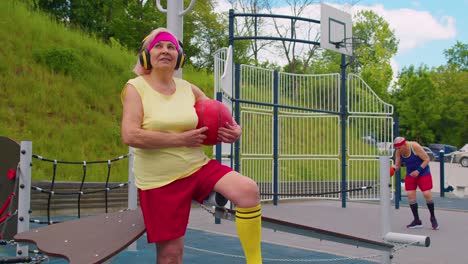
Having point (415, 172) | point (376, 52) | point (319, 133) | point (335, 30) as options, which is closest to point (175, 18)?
point (415, 172)

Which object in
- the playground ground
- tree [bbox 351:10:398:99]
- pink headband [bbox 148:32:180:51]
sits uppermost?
tree [bbox 351:10:398:99]

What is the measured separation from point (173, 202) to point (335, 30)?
1047 centimetres

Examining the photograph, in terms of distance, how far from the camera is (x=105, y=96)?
13.2 meters

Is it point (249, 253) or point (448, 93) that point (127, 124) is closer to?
point (249, 253)

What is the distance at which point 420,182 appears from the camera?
872 cm

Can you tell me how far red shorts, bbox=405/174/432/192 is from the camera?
8.66 m

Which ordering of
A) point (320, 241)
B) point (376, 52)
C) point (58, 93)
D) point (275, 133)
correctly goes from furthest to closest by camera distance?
point (376, 52), point (58, 93), point (275, 133), point (320, 241)

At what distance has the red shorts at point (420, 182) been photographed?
341 inches

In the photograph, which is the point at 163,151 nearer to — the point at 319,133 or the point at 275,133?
the point at 275,133

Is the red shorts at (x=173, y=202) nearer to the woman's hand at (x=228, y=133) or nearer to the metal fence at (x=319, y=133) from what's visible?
the woman's hand at (x=228, y=133)

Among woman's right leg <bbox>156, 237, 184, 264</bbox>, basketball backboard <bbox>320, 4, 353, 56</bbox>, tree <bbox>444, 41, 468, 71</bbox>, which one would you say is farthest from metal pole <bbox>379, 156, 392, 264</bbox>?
tree <bbox>444, 41, 468, 71</bbox>

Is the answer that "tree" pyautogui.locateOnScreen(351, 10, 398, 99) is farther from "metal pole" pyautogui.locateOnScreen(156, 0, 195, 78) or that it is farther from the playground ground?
"metal pole" pyautogui.locateOnScreen(156, 0, 195, 78)

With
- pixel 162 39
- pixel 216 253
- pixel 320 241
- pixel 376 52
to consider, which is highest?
pixel 376 52

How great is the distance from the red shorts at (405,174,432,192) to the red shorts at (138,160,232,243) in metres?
6.65
